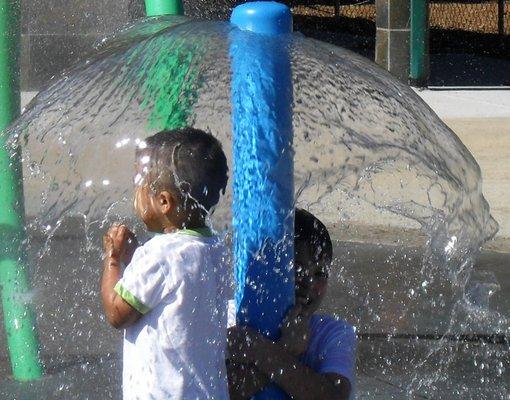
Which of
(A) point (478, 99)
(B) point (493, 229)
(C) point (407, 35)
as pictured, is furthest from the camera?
(C) point (407, 35)

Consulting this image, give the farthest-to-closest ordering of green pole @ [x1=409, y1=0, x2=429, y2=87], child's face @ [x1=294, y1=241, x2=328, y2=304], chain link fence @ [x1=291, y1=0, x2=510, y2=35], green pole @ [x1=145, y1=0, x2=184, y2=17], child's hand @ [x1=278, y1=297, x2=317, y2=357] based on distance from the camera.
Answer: chain link fence @ [x1=291, y1=0, x2=510, y2=35]
green pole @ [x1=409, y1=0, x2=429, y2=87]
green pole @ [x1=145, y1=0, x2=184, y2=17]
child's face @ [x1=294, y1=241, x2=328, y2=304]
child's hand @ [x1=278, y1=297, x2=317, y2=357]

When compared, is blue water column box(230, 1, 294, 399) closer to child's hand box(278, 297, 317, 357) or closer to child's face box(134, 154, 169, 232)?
child's hand box(278, 297, 317, 357)

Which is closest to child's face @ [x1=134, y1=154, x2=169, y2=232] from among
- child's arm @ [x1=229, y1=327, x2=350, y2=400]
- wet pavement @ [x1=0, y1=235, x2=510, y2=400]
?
child's arm @ [x1=229, y1=327, x2=350, y2=400]

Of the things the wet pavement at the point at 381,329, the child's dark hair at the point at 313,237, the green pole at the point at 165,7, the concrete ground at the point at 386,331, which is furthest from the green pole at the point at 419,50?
the child's dark hair at the point at 313,237

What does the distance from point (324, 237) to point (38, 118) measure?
0.76 m

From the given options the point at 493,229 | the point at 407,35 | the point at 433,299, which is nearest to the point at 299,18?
the point at 407,35

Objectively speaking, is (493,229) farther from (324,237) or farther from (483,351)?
(483,351)

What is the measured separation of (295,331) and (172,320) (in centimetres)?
33

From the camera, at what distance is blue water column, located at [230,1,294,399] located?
7.91ft

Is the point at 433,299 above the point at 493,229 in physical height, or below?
below

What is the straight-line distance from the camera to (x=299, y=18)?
1959 cm

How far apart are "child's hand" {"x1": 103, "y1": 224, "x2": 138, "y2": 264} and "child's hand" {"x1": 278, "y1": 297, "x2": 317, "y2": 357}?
1.20 feet

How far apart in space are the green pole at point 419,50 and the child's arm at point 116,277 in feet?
31.1

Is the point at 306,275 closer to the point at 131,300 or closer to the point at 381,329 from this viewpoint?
the point at 131,300
